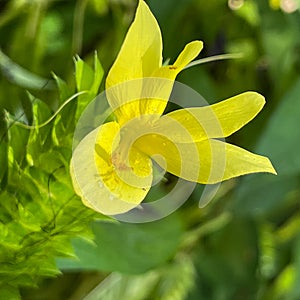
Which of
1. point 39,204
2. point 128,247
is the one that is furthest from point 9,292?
point 128,247

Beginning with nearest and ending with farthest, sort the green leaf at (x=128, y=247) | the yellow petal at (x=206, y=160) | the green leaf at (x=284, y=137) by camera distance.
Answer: the yellow petal at (x=206, y=160), the green leaf at (x=128, y=247), the green leaf at (x=284, y=137)

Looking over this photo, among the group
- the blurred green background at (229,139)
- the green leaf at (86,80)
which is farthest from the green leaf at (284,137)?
the green leaf at (86,80)

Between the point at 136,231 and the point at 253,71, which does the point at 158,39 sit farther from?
the point at 253,71

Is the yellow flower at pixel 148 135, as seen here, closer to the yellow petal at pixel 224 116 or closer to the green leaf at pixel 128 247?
the yellow petal at pixel 224 116

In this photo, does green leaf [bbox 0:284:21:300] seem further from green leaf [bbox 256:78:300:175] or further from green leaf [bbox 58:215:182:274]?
green leaf [bbox 256:78:300:175]

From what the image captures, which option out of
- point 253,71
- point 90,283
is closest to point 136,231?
point 90,283

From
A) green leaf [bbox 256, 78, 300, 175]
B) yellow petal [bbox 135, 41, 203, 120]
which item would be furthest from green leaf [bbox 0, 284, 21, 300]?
green leaf [bbox 256, 78, 300, 175]
